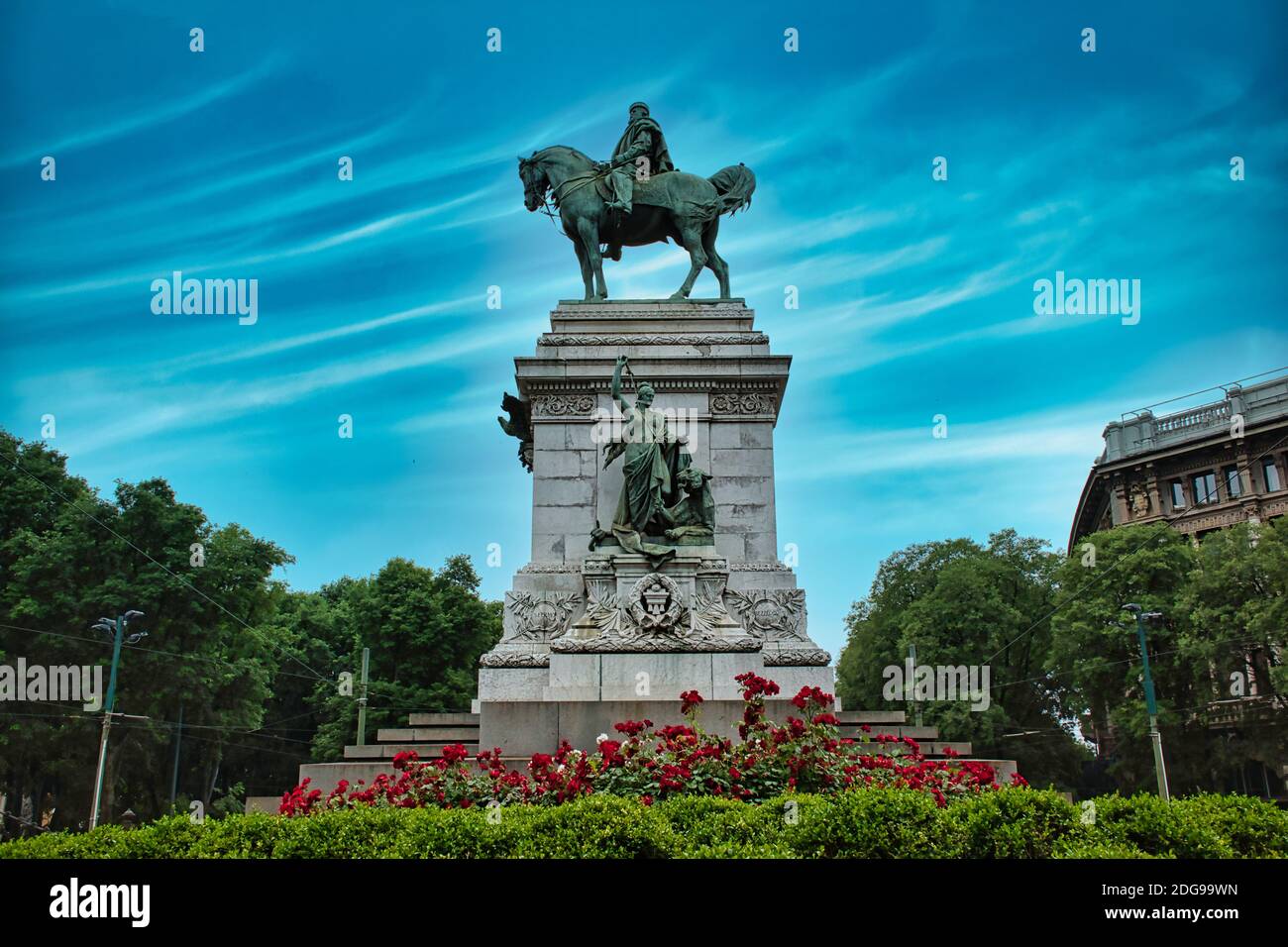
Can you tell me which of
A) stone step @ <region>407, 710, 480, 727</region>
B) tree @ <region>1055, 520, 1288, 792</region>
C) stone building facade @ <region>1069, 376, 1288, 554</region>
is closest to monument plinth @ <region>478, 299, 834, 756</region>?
stone step @ <region>407, 710, 480, 727</region>

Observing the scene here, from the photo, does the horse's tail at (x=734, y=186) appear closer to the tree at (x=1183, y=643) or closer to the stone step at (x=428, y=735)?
the stone step at (x=428, y=735)

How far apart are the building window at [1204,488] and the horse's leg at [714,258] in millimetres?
45141

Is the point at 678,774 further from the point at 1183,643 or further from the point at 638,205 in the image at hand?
the point at 1183,643

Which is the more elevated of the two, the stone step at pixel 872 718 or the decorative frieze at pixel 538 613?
the decorative frieze at pixel 538 613

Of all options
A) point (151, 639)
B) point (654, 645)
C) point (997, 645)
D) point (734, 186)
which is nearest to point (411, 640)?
point (151, 639)

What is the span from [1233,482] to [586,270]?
46.6m

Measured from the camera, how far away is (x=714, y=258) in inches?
911

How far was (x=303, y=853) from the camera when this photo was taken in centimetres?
852

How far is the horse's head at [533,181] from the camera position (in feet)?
75.7

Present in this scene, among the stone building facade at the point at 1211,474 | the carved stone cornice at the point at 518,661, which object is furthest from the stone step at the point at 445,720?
the stone building facade at the point at 1211,474

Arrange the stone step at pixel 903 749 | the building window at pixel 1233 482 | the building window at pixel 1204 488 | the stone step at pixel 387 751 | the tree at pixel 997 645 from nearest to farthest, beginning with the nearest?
1. the stone step at pixel 903 749
2. the stone step at pixel 387 751
3. the tree at pixel 997 645
4. the building window at pixel 1233 482
5. the building window at pixel 1204 488
